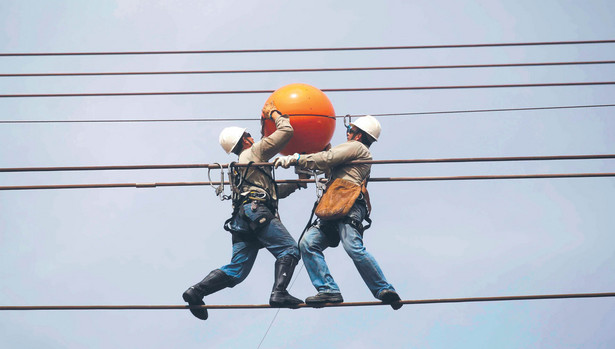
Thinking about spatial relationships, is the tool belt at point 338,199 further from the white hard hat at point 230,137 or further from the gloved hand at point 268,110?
the white hard hat at point 230,137

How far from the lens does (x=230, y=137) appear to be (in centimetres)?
948

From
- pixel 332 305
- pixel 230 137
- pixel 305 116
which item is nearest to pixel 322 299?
pixel 332 305

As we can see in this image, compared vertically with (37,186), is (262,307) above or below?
below

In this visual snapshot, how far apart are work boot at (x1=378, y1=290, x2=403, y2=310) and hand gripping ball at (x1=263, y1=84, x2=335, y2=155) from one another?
5.51 ft

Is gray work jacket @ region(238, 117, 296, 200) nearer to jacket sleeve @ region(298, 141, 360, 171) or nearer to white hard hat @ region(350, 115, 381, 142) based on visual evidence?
jacket sleeve @ region(298, 141, 360, 171)

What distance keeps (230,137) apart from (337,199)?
4.36 feet

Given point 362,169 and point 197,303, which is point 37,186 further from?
point 362,169

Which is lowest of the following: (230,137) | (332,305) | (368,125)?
(332,305)

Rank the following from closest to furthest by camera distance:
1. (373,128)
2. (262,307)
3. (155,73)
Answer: (262,307)
(373,128)
(155,73)

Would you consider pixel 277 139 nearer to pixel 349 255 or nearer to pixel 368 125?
pixel 368 125

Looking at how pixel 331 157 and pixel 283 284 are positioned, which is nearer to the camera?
pixel 283 284

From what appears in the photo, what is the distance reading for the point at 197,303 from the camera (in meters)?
8.95

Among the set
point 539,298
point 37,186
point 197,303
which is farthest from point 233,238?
point 539,298

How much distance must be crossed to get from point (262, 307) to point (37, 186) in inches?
104
